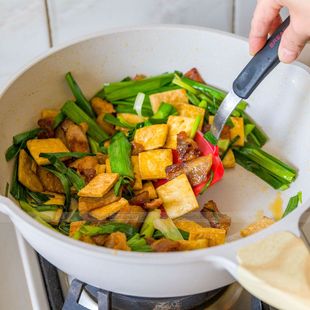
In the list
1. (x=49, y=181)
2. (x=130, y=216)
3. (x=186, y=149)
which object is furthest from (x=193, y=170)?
(x=49, y=181)

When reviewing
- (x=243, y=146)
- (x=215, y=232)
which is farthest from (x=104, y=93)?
(x=215, y=232)

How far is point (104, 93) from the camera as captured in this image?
1151mm

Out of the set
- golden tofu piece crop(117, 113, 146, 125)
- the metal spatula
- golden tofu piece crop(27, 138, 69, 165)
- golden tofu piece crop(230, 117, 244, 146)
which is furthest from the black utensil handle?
golden tofu piece crop(27, 138, 69, 165)

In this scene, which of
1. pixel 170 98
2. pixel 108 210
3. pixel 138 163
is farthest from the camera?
pixel 170 98

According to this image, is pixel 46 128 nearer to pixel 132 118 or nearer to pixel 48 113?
pixel 48 113

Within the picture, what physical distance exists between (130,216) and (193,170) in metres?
0.15

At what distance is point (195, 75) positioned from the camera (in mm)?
1144

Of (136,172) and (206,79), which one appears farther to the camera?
(206,79)

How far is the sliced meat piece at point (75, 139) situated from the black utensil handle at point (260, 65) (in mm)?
287

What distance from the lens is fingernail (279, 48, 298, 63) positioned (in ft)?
2.82

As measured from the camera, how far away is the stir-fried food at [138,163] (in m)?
0.92

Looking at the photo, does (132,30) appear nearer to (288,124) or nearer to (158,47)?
(158,47)

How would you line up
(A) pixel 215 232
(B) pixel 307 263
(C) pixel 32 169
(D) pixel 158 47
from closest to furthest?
(B) pixel 307 263 < (A) pixel 215 232 < (C) pixel 32 169 < (D) pixel 158 47

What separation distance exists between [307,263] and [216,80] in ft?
1.75
